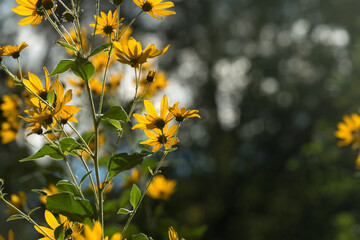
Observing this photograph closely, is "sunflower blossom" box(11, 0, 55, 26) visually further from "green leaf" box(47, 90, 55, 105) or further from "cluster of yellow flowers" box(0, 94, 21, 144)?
"cluster of yellow flowers" box(0, 94, 21, 144)

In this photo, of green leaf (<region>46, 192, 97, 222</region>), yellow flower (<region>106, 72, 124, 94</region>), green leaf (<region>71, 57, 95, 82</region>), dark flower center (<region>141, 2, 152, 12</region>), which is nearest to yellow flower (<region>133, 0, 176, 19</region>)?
dark flower center (<region>141, 2, 152, 12</region>)

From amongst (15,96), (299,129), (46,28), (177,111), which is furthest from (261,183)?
(177,111)

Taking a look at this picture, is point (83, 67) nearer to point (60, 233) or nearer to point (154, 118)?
point (154, 118)

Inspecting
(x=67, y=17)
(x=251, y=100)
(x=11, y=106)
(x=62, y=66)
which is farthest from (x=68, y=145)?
(x=251, y=100)

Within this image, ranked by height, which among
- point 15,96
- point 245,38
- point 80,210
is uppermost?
point 245,38

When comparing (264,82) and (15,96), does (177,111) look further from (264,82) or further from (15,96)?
(264,82)

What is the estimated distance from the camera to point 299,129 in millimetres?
6957

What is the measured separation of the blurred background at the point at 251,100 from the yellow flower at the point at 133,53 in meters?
4.88

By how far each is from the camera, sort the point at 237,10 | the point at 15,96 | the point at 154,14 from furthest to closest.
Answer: the point at 237,10 → the point at 15,96 → the point at 154,14

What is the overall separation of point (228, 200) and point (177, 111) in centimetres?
646

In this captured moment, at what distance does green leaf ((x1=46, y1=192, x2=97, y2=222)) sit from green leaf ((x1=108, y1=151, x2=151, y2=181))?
Answer: 80mm

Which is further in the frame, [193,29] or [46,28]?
[193,29]

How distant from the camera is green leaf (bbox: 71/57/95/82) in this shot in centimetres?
69

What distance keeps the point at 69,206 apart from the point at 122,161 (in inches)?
5.4
